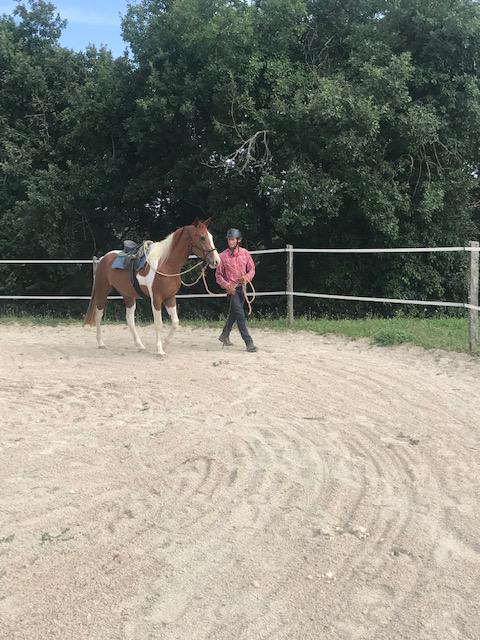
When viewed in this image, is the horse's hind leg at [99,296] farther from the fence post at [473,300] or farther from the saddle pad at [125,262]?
the fence post at [473,300]

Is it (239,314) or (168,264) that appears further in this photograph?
(239,314)

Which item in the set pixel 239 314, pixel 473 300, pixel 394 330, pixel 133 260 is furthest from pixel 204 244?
pixel 473 300

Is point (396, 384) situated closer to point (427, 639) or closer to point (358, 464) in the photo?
point (358, 464)

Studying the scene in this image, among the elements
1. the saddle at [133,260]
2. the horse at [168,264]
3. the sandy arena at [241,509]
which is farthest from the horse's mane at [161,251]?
the sandy arena at [241,509]

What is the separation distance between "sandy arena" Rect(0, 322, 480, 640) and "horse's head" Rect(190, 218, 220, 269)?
196cm

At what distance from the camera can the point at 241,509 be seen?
10.7ft

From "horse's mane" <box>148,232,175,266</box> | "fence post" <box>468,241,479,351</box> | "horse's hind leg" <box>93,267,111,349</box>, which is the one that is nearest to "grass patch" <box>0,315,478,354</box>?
"fence post" <box>468,241,479,351</box>

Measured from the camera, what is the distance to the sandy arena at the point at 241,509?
7.72ft

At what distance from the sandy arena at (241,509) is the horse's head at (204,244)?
1.96 m

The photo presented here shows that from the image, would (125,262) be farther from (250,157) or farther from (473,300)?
(250,157)

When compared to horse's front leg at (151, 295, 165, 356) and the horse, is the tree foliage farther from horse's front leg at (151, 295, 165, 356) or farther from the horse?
horse's front leg at (151, 295, 165, 356)

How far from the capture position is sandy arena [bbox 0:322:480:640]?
2352 millimetres

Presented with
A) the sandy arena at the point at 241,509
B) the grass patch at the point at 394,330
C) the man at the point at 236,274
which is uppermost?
the man at the point at 236,274

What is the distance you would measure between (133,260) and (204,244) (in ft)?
4.66
